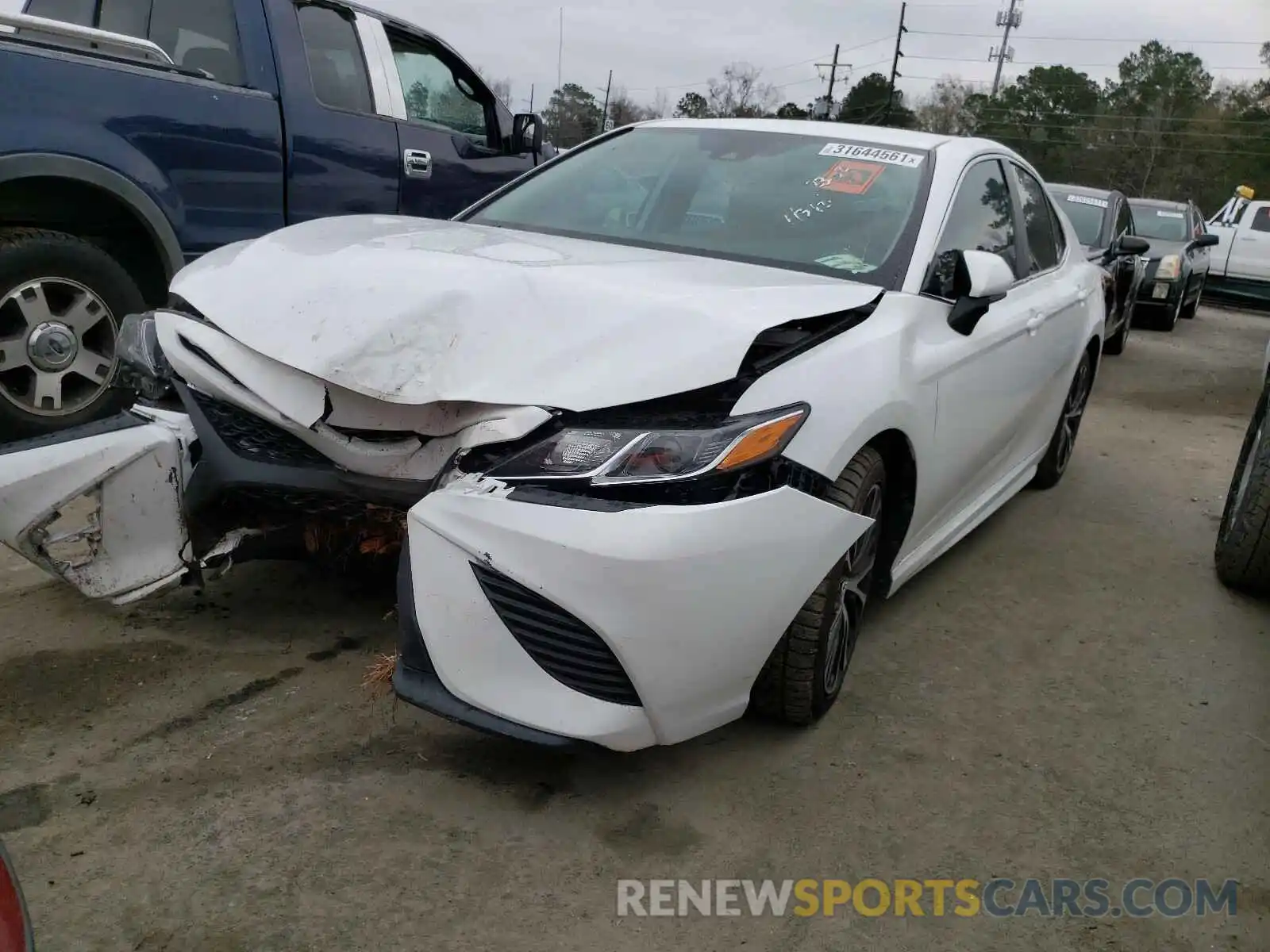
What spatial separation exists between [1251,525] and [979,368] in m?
1.41

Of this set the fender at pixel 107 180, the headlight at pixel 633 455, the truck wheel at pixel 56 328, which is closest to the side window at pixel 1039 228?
the headlight at pixel 633 455

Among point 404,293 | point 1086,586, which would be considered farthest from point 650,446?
point 1086,586

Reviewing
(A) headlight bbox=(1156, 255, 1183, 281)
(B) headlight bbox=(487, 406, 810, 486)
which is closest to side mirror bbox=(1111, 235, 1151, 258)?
(A) headlight bbox=(1156, 255, 1183, 281)

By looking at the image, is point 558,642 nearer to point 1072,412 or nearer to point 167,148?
point 167,148

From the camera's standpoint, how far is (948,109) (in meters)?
56.3

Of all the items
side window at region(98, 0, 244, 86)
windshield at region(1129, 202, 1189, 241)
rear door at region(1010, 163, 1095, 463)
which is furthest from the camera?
windshield at region(1129, 202, 1189, 241)

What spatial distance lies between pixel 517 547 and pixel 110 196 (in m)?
2.99

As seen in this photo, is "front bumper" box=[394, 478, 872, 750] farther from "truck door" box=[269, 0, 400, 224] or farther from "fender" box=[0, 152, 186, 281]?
"truck door" box=[269, 0, 400, 224]

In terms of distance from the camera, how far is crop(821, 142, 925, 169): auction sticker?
3637 mm

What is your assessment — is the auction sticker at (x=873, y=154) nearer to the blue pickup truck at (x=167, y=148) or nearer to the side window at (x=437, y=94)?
the blue pickup truck at (x=167, y=148)

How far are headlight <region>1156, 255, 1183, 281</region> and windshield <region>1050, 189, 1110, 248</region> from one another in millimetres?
2988

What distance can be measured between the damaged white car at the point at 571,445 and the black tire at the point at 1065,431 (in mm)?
1973

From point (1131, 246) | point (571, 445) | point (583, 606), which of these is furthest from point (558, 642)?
point (1131, 246)

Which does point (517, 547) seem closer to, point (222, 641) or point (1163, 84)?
point (222, 641)
